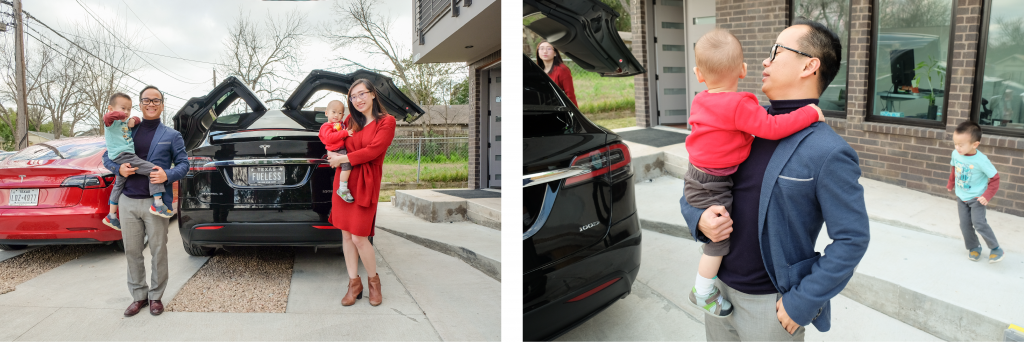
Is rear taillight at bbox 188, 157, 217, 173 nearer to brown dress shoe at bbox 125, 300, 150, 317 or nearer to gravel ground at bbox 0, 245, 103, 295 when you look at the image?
gravel ground at bbox 0, 245, 103, 295

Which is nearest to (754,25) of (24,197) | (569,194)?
(569,194)

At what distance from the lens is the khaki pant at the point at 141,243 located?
2.28 m

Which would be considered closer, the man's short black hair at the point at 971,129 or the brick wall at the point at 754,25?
the man's short black hair at the point at 971,129

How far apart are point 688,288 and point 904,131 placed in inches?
94.4

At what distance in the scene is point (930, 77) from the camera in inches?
160

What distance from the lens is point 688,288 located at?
9.71 ft

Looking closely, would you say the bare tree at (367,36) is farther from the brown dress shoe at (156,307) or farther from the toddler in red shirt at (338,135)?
the brown dress shoe at (156,307)

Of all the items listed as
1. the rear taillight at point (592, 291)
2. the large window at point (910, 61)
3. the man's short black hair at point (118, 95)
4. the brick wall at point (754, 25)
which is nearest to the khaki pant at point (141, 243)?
the man's short black hair at point (118, 95)

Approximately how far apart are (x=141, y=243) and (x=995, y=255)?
4.22 metres

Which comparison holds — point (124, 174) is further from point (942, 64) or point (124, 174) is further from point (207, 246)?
point (942, 64)

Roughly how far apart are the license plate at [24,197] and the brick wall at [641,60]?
3900 mm

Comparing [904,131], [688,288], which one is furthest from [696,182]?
[904,131]

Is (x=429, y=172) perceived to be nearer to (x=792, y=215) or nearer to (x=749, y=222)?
(x=749, y=222)

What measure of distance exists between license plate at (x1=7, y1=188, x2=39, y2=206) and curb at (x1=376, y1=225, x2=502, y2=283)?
155cm
